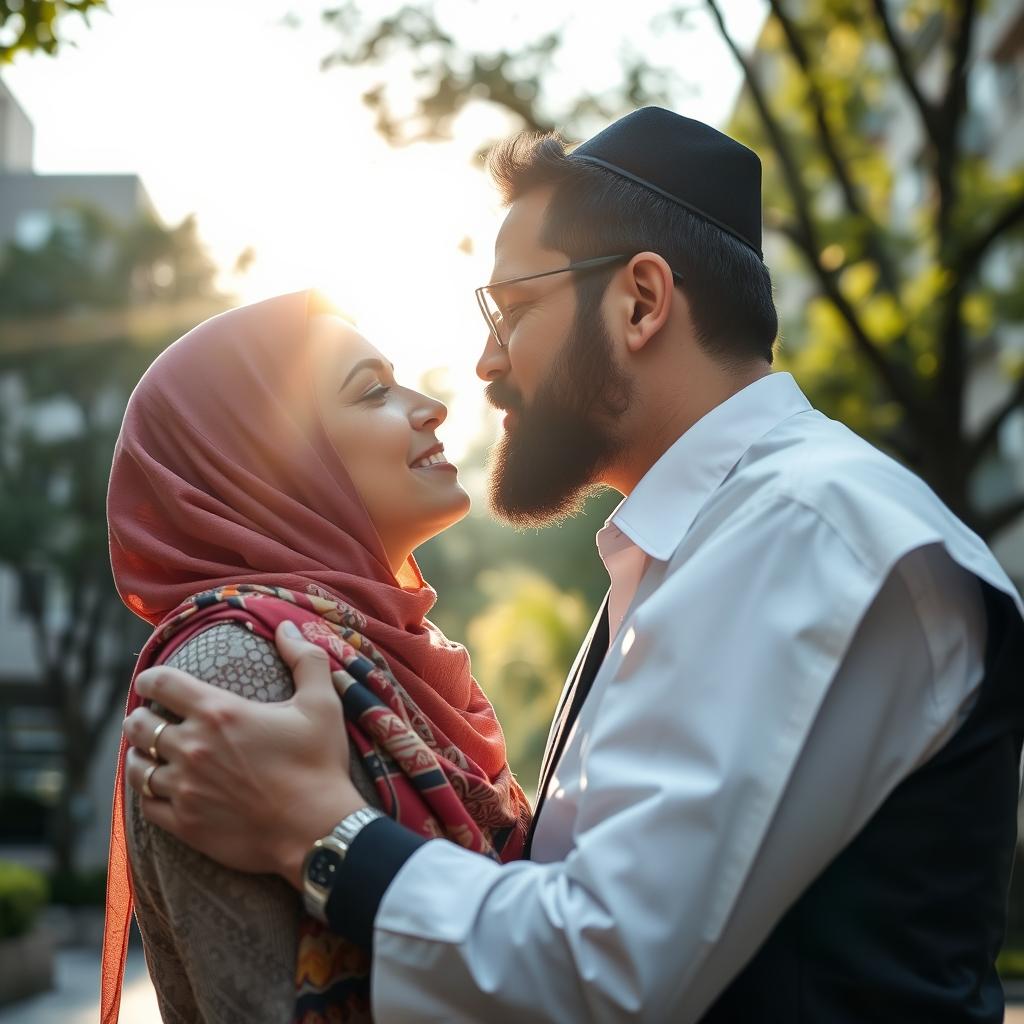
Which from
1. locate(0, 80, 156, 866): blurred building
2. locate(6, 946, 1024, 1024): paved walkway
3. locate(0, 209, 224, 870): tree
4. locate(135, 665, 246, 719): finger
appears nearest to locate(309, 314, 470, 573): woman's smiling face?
locate(135, 665, 246, 719): finger

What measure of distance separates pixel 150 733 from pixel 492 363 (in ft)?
3.53

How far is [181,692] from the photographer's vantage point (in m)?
2.03

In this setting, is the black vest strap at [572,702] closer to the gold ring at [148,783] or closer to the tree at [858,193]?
the gold ring at [148,783]

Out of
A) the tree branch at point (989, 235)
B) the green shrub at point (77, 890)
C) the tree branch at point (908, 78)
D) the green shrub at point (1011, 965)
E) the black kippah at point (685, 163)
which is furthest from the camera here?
the green shrub at point (77, 890)

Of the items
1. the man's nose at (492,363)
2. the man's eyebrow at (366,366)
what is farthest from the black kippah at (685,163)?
the man's eyebrow at (366,366)

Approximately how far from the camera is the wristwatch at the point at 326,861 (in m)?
1.88

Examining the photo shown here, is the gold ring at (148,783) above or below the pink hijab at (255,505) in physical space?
below

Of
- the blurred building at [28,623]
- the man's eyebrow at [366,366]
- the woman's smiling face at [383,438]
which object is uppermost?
the man's eyebrow at [366,366]

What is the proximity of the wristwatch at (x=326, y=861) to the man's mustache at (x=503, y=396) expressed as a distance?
1.05 metres

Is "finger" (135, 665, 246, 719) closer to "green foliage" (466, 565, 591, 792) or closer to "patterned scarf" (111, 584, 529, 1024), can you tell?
"patterned scarf" (111, 584, 529, 1024)

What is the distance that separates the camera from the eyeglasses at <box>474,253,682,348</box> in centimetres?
260

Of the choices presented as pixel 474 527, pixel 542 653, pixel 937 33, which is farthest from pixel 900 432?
pixel 474 527

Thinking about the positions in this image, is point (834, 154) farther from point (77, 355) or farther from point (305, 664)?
point (77, 355)

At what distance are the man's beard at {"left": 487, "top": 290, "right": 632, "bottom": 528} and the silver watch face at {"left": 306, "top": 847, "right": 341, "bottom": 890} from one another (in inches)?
40.8
